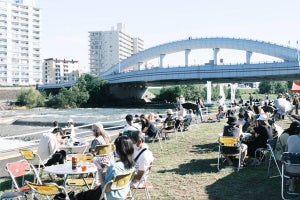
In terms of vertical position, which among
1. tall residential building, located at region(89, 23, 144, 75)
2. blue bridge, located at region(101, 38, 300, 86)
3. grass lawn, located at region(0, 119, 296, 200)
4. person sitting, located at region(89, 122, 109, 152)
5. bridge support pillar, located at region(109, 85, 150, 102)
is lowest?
grass lawn, located at region(0, 119, 296, 200)

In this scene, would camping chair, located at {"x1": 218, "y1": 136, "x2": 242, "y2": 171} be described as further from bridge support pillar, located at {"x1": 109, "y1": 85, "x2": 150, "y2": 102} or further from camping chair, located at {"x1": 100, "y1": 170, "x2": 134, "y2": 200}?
bridge support pillar, located at {"x1": 109, "y1": 85, "x2": 150, "y2": 102}

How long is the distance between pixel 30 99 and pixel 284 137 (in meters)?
69.1

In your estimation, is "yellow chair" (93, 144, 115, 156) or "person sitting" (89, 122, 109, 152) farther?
"person sitting" (89, 122, 109, 152)

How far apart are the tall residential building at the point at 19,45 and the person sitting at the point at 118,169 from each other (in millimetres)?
116071

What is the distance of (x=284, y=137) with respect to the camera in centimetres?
782

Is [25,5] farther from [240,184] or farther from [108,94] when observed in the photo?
[240,184]

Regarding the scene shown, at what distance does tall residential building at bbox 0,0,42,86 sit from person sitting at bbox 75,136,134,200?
381 ft

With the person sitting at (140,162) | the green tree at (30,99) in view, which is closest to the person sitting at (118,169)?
the person sitting at (140,162)

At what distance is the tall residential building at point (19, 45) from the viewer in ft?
381

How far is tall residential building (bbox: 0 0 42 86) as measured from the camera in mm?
116188

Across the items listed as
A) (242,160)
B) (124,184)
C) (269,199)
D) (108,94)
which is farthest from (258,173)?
(108,94)

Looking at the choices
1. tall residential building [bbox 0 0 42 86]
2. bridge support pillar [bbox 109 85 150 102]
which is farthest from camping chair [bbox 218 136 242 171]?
tall residential building [bbox 0 0 42 86]

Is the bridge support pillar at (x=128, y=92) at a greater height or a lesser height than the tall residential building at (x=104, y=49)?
lesser

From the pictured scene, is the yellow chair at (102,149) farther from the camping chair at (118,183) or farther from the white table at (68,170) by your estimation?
the camping chair at (118,183)
